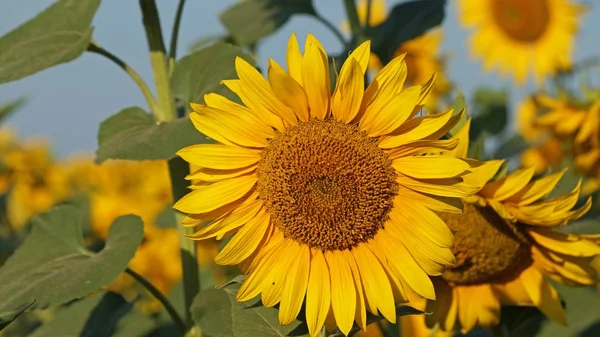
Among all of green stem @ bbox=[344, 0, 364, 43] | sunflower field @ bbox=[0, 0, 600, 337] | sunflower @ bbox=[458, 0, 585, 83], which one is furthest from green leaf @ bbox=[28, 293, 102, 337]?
sunflower @ bbox=[458, 0, 585, 83]

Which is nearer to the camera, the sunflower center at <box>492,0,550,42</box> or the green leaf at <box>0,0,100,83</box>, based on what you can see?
the green leaf at <box>0,0,100,83</box>

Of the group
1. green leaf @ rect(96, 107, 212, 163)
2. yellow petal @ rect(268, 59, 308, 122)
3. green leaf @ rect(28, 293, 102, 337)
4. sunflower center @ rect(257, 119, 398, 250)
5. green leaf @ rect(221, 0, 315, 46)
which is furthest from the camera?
green leaf @ rect(221, 0, 315, 46)

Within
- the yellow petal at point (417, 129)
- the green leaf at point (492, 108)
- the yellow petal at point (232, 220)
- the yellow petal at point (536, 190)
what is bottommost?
the green leaf at point (492, 108)

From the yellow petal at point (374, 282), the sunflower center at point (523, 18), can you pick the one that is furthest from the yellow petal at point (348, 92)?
the sunflower center at point (523, 18)

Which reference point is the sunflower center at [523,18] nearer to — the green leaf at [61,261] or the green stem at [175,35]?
the green stem at [175,35]

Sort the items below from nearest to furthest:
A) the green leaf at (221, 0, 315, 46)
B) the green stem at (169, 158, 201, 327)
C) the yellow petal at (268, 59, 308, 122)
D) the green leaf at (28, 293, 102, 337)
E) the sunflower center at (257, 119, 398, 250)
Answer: the yellow petal at (268, 59, 308, 122) → the sunflower center at (257, 119, 398, 250) → the green stem at (169, 158, 201, 327) → the green leaf at (28, 293, 102, 337) → the green leaf at (221, 0, 315, 46)

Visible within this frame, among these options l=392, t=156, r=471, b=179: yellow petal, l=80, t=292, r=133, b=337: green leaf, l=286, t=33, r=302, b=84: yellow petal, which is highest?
l=286, t=33, r=302, b=84: yellow petal

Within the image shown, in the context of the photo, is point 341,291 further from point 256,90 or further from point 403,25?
point 403,25

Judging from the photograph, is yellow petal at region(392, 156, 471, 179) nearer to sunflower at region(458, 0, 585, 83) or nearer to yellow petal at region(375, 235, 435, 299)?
yellow petal at region(375, 235, 435, 299)
